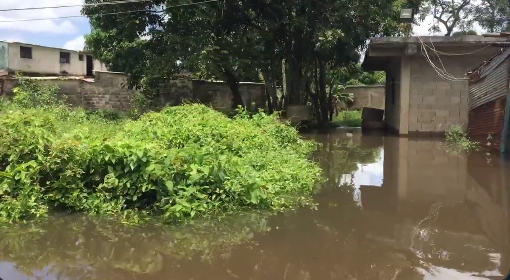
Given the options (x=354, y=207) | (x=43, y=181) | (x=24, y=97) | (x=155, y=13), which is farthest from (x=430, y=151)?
(x=24, y=97)


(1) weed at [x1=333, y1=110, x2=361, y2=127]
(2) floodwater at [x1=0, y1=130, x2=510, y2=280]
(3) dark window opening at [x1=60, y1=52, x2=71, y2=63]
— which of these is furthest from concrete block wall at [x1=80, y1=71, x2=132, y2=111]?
(2) floodwater at [x1=0, y1=130, x2=510, y2=280]

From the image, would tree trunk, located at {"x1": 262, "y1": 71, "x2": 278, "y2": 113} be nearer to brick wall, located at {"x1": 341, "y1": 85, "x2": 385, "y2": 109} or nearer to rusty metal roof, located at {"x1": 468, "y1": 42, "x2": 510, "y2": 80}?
rusty metal roof, located at {"x1": 468, "y1": 42, "x2": 510, "y2": 80}

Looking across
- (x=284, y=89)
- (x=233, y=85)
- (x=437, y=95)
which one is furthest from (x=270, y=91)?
(x=437, y=95)

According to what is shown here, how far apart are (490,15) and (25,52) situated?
28793 mm

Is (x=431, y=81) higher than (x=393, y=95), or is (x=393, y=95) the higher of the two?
(x=431, y=81)

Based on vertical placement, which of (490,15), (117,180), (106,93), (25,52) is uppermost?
(490,15)

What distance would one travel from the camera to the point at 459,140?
518 inches

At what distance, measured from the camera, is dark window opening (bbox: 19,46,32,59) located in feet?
95.4

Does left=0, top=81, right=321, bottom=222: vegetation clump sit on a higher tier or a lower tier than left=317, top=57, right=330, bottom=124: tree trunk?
lower

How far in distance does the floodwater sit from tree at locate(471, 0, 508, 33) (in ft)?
Result: 82.1

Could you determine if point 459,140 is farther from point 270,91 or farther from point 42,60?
point 42,60

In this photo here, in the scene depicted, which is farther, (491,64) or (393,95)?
(393,95)

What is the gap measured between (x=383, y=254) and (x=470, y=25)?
29.3 metres

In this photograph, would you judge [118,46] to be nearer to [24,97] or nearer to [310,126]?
[24,97]
